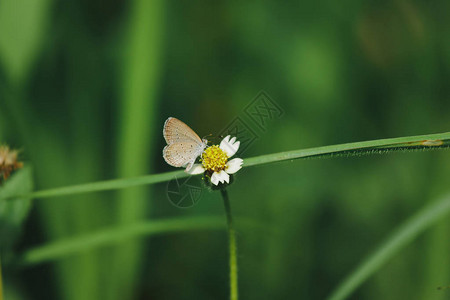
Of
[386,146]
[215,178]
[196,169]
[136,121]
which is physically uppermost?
[136,121]

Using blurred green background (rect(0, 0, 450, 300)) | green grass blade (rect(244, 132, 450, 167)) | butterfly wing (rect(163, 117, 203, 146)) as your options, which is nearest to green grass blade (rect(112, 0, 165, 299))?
blurred green background (rect(0, 0, 450, 300))

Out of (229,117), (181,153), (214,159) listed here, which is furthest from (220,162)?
(229,117)

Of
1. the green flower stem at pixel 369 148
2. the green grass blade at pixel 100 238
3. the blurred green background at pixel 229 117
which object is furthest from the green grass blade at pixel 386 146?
the blurred green background at pixel 229 117

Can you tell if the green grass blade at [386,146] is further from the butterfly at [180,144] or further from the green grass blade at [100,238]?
the green grass blade at [100,238]

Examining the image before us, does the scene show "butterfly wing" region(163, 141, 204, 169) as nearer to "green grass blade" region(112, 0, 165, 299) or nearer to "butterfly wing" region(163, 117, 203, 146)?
"butterfly wing" region(163, 117, 203, 146)

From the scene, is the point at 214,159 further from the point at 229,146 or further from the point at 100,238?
the point at 100,238

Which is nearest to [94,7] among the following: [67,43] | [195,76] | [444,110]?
[67,43]
